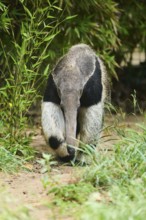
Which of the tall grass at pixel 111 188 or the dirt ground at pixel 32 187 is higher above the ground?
Answer: the tall grass at pixel 111 188

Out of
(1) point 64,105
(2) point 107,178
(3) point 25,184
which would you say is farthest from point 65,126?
(2) point 107,178

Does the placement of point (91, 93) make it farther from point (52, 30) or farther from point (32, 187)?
point (32, 187)

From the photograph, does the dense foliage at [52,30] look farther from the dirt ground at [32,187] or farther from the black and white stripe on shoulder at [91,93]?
the dirt ground at [32,187]

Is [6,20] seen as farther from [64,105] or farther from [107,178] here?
[107,178]

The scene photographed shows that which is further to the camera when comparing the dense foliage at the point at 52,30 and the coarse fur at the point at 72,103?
the dense foliage at the point at 52,30

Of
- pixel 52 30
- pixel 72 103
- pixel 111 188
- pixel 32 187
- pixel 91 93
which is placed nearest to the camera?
pixel 111 188

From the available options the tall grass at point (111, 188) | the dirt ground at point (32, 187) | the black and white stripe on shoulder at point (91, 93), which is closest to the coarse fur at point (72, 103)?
the black and white stripe on shoulder at point (91, 93)

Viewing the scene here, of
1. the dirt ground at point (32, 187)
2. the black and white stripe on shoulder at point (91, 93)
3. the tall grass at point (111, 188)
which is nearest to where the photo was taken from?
the tall grass at point (111, 188)

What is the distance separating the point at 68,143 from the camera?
707 centimetres

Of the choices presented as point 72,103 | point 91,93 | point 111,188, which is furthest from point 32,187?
point 91,93

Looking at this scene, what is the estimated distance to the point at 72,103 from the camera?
7.34 meters

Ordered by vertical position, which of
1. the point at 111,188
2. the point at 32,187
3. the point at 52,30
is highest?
the point at 52,30

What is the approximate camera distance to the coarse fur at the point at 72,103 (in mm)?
7430

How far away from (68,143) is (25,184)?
1.10 meters
